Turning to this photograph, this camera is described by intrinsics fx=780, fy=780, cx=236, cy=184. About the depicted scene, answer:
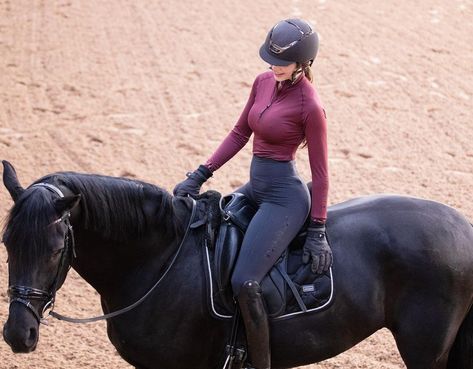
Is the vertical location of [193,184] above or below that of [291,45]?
below

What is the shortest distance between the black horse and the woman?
230mm

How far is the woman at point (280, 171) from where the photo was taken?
4.70 metres

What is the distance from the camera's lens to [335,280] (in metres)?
5.00

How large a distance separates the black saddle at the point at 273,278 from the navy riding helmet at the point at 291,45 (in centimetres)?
103

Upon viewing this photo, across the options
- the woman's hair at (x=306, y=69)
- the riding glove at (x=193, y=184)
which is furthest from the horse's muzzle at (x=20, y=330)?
the woman's hair at (x=306, y=69)

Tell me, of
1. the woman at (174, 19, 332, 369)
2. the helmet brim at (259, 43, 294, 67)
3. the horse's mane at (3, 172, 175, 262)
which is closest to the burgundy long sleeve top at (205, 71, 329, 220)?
the woman at (174, 19, 332, 369)

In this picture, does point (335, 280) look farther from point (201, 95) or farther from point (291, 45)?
point (201, 95)

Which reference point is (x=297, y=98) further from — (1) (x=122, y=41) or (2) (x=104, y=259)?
(1) (x=122, y=41)

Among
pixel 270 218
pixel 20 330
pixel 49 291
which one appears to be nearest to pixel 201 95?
pixel 270 218

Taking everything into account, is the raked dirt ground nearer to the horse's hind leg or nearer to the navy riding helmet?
the horse's hind leg

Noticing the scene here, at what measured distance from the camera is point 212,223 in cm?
499

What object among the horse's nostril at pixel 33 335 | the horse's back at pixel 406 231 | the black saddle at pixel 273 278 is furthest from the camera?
the horse's back at pixel 406 231

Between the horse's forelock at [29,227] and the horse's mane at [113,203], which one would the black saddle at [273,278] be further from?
the horse's forelock at [29,227]

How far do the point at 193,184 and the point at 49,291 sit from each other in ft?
4.32
